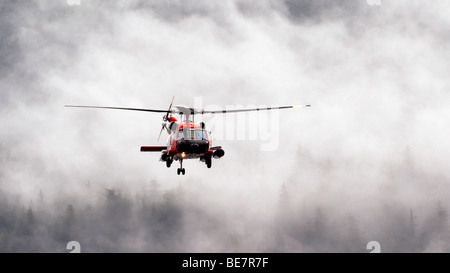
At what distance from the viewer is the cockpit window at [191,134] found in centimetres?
7219

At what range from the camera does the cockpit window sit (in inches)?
2842

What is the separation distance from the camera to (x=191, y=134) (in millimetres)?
72500

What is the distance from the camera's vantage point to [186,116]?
3063 inches
